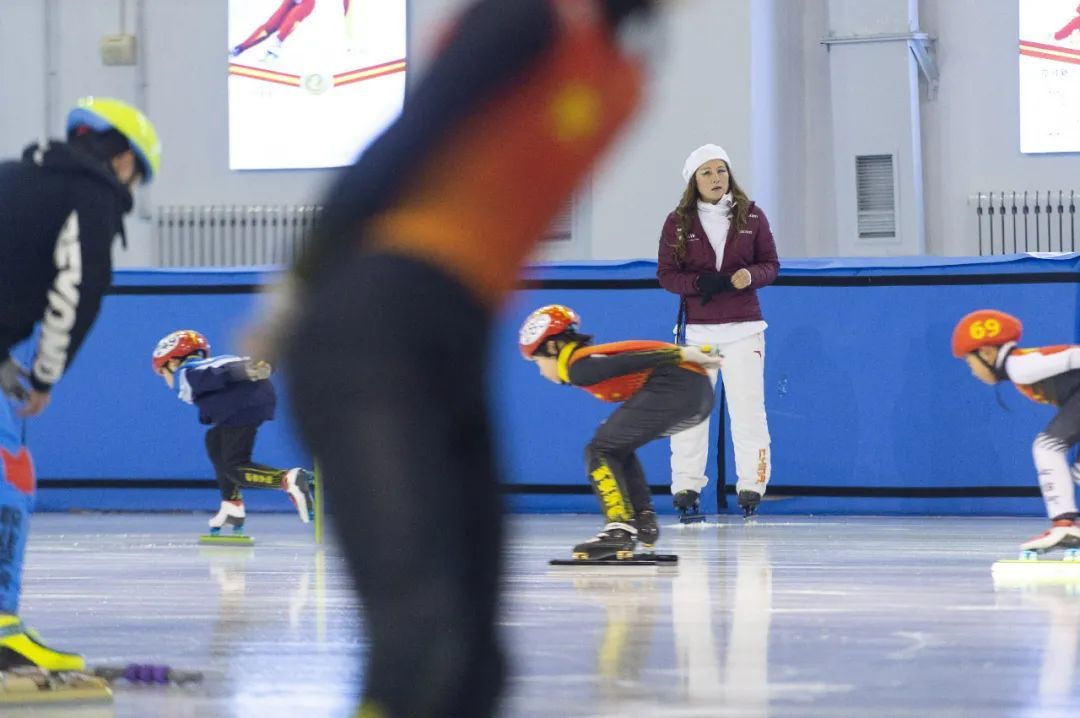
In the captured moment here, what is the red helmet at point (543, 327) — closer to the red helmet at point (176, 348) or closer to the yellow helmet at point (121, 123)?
the red helmet at point (176, 348)

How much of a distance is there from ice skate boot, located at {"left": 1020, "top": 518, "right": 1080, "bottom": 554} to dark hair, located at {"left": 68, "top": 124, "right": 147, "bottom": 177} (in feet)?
14.2

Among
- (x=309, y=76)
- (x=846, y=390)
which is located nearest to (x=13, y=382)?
(x=846, y=390)

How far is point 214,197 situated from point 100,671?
47.1ft

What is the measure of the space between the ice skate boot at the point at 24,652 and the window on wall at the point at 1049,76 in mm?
14481

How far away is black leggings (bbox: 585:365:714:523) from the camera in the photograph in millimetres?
7379

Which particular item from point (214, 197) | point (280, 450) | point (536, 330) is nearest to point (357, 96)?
point (214, 197)

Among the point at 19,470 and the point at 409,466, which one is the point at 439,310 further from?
the point at 19,470

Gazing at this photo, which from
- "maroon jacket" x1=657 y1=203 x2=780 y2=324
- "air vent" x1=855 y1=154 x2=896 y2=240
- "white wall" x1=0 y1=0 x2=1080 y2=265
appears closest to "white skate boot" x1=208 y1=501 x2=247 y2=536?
"maroon jacket" x1=657 y1=203 x2=780 y2=324

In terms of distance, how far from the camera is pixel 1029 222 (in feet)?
54.8

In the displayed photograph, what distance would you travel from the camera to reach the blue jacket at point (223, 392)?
9.34 meters

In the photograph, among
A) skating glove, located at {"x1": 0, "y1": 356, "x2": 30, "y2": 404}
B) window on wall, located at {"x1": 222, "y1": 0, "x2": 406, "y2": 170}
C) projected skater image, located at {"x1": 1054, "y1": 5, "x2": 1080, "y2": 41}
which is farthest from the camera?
window on wall, located at {"x1": 222, "y1": 0, "x2": 406, "y2": 170}

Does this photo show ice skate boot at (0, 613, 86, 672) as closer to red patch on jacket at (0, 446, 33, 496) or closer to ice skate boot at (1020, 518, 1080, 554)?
red patch on jacket at (0, 446, 33, 496)

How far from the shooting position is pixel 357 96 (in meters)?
17.3

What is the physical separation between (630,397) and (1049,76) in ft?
34.5
